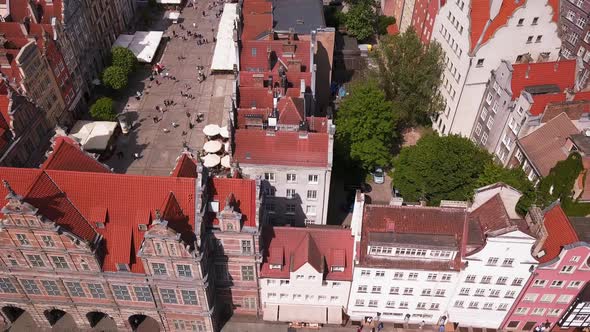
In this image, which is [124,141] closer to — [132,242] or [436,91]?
[132,242]


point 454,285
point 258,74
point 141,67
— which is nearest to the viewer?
point 454,285

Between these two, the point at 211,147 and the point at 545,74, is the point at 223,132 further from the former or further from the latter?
the point at 545,74

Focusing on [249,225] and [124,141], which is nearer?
[249,225]

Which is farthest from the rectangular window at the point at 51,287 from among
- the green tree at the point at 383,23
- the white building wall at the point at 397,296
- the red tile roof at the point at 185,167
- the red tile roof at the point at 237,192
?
the green tree at the point at 383,23

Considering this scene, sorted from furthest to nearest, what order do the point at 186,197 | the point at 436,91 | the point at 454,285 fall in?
the point at 436,91 < the point at 454,285 < the point at 186,197

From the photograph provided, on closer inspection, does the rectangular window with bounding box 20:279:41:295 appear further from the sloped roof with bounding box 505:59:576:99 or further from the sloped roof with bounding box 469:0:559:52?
the sloped roof with bounding box 505:59:576:99

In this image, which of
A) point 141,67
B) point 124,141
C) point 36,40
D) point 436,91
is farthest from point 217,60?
point 436,91

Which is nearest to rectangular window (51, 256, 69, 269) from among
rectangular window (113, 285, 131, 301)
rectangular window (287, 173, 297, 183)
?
rectangular window (113, 285, 131, 301)

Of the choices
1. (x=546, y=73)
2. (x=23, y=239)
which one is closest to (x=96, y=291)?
(x=23, y=239)
